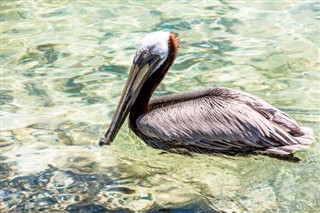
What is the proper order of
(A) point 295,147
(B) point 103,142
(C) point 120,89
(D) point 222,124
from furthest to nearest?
1. (C) point 120,89
2. (B) point 103,142
3. (D) point 222,124
4. (A) point 295,147

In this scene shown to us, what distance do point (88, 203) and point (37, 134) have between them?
103 cm

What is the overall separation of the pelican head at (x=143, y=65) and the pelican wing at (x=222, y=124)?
197 millimetres

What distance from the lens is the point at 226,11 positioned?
6.72 metres

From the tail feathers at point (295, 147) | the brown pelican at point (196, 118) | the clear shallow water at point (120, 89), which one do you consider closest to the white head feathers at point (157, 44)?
the brown pelican at point (196, 118)

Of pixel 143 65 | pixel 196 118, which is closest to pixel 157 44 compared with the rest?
pixel 143 65

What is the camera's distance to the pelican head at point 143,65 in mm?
4262

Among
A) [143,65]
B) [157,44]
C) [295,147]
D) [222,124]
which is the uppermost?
[157,44]

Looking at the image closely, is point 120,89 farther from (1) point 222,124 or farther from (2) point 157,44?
(1) point 222,124

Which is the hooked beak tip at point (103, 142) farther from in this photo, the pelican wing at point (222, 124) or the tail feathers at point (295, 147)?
the tail feathers at point (295, 147)

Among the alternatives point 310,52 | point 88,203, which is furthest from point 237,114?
point 310,52

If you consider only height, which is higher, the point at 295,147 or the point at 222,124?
the point at 222,124

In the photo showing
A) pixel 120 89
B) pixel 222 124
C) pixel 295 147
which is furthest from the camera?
pixel 120 89

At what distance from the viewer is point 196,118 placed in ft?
13.1

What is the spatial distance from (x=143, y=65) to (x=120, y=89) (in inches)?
35.4
